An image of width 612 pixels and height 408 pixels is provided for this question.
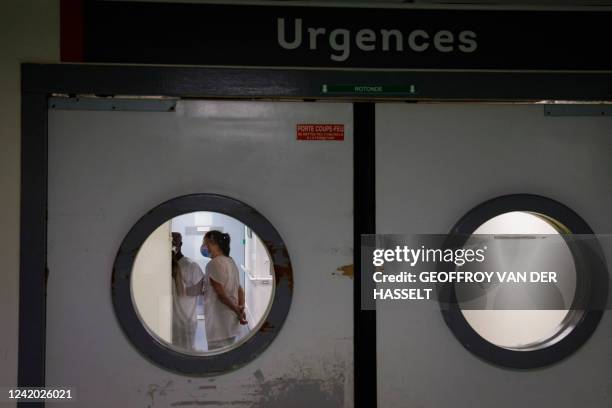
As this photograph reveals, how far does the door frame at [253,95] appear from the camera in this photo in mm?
A: 2143

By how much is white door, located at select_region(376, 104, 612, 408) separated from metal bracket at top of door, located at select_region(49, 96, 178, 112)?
0.94m

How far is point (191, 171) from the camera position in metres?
2.23

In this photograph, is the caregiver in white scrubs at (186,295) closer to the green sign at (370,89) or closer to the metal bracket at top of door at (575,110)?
the green sign at (370,89)

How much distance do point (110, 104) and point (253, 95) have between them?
596 millimetres

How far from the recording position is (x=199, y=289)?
422 cm

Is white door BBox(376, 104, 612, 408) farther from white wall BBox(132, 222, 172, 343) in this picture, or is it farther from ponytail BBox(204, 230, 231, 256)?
white wall BBox(132, 222, 172, 343)

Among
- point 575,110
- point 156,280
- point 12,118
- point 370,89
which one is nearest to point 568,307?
point 575,110

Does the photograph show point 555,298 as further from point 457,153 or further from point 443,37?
point 443,37

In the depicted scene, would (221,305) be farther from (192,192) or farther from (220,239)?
(192,192)

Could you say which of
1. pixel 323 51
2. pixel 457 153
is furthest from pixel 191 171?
pixel 457 153

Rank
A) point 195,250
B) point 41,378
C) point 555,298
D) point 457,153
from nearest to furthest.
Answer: point 41,378
point 457,153
point 555,298
point 195,250

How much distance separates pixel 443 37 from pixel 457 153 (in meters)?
0.51

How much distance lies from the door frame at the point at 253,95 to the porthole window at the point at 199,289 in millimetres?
341

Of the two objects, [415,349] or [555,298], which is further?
[555,298]
